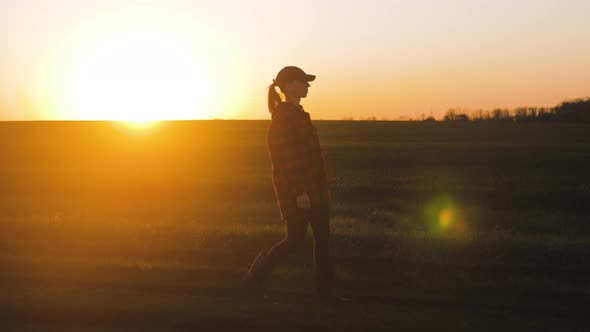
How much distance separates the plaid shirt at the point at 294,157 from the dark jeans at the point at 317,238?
11 cm

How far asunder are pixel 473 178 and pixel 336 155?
877cm

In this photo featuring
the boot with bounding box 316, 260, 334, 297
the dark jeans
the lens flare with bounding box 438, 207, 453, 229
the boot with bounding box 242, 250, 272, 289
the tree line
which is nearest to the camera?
the dark jeans

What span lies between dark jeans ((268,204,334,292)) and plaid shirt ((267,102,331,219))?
0.11 m

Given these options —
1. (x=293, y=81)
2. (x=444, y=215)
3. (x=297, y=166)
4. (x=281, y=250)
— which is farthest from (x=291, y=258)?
(x=444, y=215)

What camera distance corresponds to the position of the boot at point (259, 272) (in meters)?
6.03

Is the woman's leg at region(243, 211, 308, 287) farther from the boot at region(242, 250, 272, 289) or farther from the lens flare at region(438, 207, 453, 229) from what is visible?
the lens flare at region(438, 207, 453, 229)

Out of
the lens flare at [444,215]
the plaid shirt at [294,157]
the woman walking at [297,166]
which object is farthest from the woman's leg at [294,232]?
Answer: the lens flare at [444,215]

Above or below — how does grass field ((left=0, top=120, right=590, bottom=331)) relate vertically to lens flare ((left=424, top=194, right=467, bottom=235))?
above

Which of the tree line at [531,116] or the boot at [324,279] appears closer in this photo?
the boot at [324,279]

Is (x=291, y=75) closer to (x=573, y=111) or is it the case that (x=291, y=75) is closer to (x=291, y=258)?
(x=291, y=258)

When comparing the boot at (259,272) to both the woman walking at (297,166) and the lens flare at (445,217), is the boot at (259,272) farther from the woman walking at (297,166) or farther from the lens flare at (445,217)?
the lens flare at (445,217)

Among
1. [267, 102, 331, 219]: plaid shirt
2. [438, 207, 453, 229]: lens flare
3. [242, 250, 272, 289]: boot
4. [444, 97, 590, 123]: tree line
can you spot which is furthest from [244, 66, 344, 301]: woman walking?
[444, 97, 590, 123]: tree line

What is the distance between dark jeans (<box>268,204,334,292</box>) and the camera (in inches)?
226

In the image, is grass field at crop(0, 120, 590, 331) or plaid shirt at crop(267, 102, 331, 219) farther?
plaid shirt at crop(267, 102, 331, 219)
